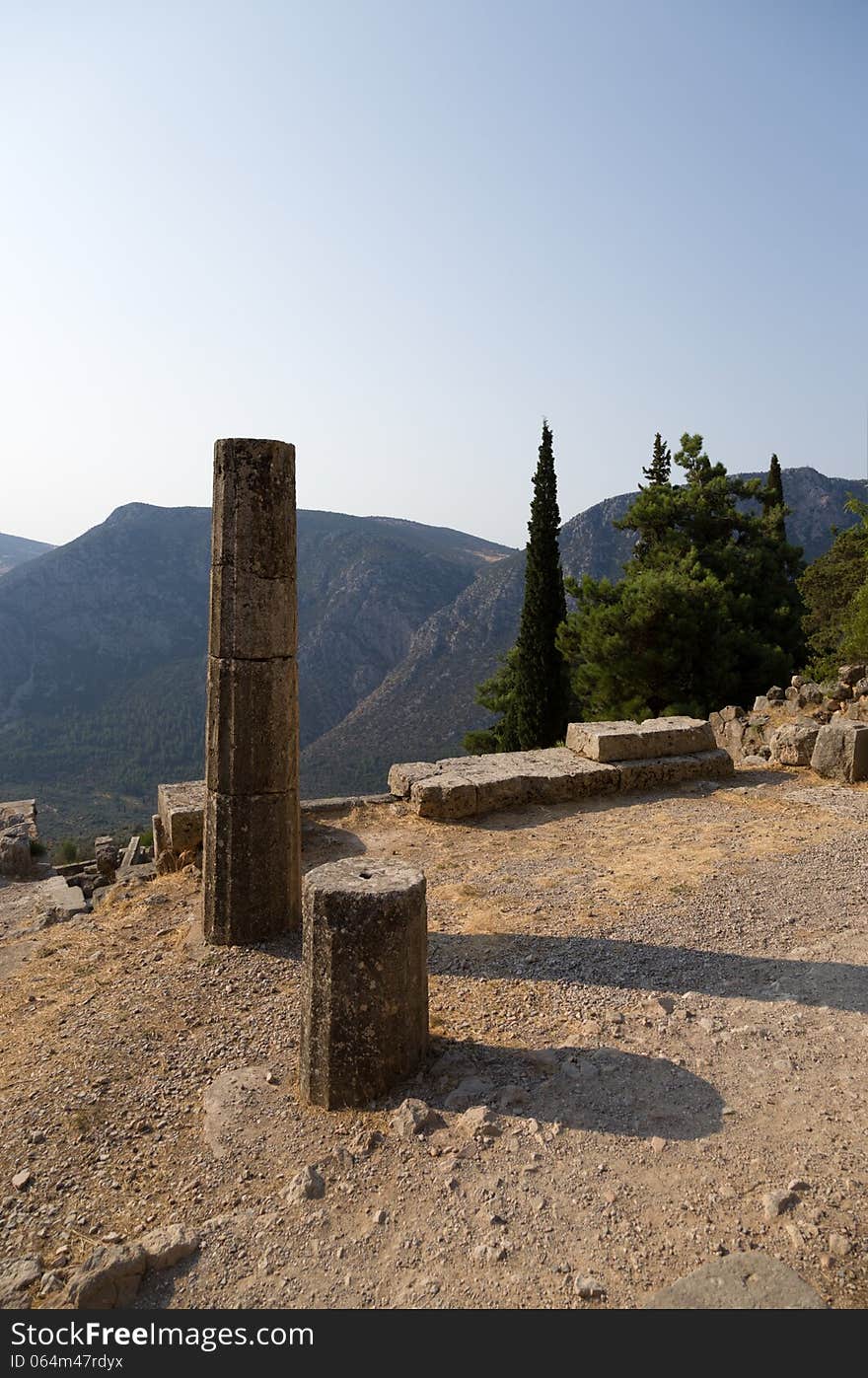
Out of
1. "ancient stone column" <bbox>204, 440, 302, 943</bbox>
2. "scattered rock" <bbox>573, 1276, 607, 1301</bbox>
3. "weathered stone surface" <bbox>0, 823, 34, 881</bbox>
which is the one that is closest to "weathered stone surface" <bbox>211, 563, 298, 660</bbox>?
"ancient stone column" <bbox>204, 440, 302, 943</bbox>

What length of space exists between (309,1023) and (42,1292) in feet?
4.76

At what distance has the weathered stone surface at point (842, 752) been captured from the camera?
30.8ft

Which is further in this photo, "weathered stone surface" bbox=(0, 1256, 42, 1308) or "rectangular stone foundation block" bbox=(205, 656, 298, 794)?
"rectangular stone foundation block" bbox=(205, 656, 298, 794)

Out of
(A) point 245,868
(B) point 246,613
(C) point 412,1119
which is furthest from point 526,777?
(C) point 412,1119

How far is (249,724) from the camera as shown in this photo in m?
5.87

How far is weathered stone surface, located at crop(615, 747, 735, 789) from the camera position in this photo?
9.61 m

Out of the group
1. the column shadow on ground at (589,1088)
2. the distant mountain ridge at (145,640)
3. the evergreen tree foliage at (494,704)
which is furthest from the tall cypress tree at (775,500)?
the distant mountain ridge at (145,640)

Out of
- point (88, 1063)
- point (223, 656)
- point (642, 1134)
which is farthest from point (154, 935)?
point (642, 1134)

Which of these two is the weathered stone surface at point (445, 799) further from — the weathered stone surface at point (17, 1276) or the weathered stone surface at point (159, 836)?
the weathered stone surface at point (17, 1276)

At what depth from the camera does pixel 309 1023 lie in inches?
Answer: 163

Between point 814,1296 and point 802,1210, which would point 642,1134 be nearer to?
point 802,1210

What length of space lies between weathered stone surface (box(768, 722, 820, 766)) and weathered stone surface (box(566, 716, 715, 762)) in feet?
3.01

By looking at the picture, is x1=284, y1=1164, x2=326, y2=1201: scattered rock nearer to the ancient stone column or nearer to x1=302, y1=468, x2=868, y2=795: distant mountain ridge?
the ancient stone column

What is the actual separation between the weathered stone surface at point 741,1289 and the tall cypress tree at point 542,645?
1918 centimetres
